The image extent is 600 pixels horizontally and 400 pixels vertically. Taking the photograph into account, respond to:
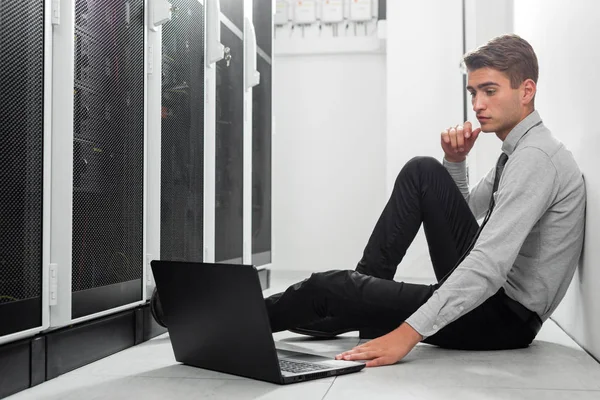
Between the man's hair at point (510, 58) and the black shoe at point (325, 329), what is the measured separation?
0.86 metres

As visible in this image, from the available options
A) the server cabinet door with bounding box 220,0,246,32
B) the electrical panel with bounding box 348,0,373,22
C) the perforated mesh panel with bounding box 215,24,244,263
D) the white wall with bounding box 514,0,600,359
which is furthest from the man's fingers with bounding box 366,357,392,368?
the electrical panel with bounding box 348,0,373,22

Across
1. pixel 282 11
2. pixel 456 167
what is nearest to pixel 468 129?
pixel 456 167

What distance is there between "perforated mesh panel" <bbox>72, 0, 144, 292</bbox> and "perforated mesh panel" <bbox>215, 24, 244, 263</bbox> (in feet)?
2.73

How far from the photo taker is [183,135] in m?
2.56

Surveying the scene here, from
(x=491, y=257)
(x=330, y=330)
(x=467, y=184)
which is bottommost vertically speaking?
(x=330, y=330)

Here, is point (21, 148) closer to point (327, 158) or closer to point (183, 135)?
point (183, 135)

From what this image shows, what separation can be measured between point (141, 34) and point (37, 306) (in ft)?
3.19

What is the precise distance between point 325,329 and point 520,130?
830 millimetres

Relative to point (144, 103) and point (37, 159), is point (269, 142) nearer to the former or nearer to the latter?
point (144, 103)

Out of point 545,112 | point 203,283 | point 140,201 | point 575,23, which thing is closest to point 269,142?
point 545,112

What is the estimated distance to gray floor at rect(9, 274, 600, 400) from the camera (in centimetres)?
149

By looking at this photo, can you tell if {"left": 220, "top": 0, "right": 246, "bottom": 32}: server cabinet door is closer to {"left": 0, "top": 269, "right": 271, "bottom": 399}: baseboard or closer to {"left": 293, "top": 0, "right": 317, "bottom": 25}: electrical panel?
{"left": 0, "top": 269, "right": 271, "bottom": 399}: baseboard

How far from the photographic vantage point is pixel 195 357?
1.80 metres

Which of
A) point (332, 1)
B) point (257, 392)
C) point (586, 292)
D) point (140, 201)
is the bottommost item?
point (257, 392)
